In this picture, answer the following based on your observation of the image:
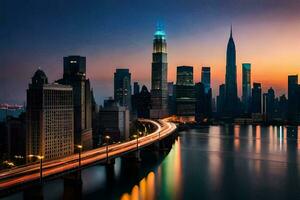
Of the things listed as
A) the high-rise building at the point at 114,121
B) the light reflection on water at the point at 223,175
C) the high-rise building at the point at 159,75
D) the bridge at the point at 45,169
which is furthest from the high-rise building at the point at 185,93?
the bridge at the point at 45,169

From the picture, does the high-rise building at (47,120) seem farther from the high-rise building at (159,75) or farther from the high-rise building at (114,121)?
the high-rise building at (159,75)

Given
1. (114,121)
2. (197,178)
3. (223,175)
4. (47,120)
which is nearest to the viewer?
(197,178)

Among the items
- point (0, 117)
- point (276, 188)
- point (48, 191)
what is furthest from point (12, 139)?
point (276, 188)

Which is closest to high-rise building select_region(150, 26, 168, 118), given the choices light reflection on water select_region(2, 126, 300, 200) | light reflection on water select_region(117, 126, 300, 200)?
light reflection on water select_region(117, 126, 300, 200)

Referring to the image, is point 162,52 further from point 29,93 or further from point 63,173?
point 63,173

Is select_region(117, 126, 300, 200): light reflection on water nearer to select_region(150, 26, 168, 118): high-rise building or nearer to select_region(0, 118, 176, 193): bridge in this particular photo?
select_region(0, 118, 176, 193): bridge

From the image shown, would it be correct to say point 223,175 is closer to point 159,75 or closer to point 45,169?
point 45,169

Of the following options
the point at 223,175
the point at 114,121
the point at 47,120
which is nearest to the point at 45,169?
the point at 223,175
